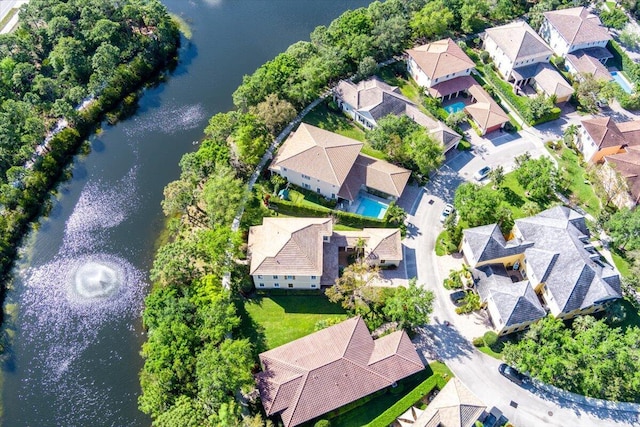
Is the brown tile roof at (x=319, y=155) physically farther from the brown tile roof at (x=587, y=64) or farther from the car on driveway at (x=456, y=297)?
the brown tile roof at (x=587, y=64)

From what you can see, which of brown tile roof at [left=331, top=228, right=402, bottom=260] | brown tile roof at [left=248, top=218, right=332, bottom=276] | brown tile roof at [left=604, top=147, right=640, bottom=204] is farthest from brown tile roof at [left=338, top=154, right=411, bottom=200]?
brown tile roof at [left=604, top=147, right=640, bottom=204]

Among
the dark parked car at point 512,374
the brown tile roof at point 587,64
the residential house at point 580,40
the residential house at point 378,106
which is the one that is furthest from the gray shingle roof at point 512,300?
the brown tile roof at point 587,64

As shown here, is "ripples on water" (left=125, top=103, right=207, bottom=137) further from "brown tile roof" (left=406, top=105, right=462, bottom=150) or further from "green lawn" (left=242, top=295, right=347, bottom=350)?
"green lawn" (left=242, top=295, right=347, bottom=350)

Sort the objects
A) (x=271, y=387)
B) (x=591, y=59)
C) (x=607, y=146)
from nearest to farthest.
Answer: (x=271, y=387)
(x=607, y=146)
(x=591, y=59)

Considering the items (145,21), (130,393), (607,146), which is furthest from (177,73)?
(607,146)

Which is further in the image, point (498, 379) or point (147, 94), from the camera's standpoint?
point (147, 94)

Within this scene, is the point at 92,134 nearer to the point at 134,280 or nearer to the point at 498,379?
the point at 134,280

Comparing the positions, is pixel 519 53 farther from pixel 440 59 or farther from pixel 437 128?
pixel 437 128
